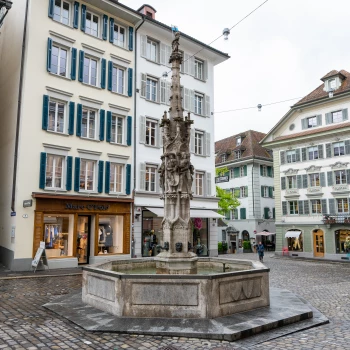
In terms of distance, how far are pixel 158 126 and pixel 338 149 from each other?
17.0m

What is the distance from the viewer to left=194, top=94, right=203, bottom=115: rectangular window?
28.7m

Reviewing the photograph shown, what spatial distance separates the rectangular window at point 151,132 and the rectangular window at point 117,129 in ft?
6.95

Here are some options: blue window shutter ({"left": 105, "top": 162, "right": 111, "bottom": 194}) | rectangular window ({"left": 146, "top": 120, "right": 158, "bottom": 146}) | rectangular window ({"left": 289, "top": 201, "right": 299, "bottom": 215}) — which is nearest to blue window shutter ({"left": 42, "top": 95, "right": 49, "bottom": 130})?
blue window shutter ({"left": 105, "top": 162, "right": 111, "bottom": 194})

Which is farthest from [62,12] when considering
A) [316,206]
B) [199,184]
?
[316,206]

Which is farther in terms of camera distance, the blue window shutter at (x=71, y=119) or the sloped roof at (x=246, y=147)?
the sloped roof at (x=246, y=147)

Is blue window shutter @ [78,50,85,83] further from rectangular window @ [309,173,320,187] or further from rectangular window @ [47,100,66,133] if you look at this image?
rectangular window @ [309,173,320,187]

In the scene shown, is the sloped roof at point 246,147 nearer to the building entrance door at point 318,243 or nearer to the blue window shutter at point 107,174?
the building entrance door at point 318,243

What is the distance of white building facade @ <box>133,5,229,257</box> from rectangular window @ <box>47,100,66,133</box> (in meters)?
5.20

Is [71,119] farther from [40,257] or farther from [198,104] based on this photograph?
[198,104]

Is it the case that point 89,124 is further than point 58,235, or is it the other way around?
point 89,124

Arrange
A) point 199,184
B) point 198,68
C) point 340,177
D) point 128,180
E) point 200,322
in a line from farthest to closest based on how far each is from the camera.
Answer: point 340,177 → point 198,68 → point 199,184 → point 128,180 → point 200,322

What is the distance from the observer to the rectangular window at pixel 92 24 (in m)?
23.2

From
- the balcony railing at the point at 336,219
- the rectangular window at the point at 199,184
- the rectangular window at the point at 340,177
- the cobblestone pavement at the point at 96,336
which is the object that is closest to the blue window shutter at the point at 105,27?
the rectangular window at the point at 199,184

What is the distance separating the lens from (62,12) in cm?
2200
